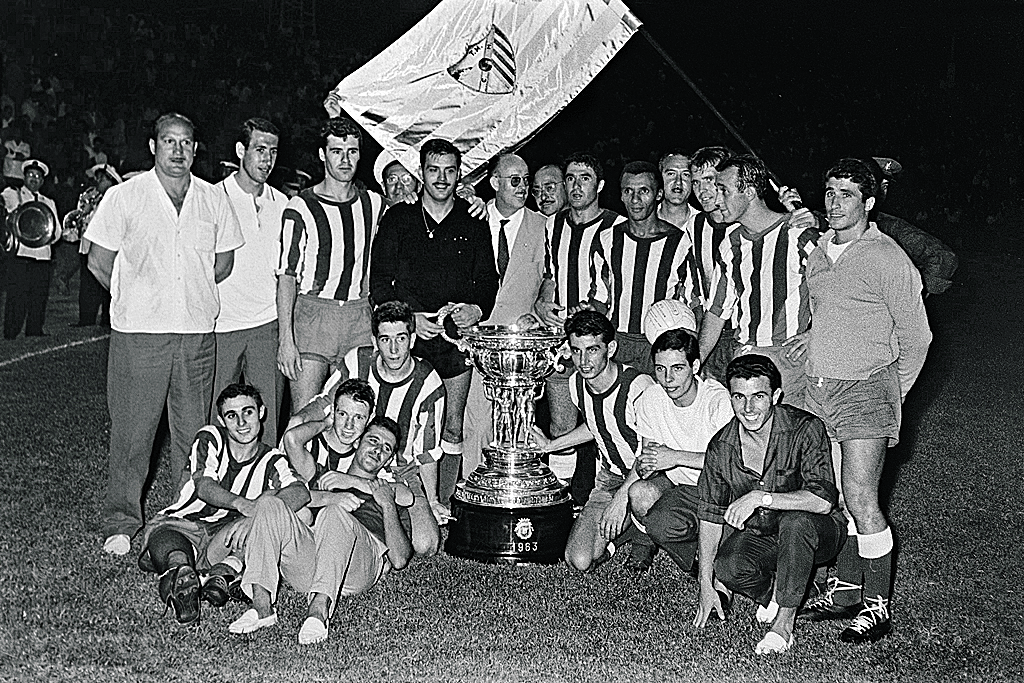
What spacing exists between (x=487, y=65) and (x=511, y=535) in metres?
3.18

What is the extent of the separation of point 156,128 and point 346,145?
2.37ft

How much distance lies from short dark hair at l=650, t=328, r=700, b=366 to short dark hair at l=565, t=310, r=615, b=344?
296 mm

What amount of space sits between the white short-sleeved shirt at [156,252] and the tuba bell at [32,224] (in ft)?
21.0

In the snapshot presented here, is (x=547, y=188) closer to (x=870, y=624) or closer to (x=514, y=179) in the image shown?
(x=514, y=179)

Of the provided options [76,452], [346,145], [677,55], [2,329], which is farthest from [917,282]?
[677,55]

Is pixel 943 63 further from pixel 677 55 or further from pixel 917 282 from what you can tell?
pixel 917 282

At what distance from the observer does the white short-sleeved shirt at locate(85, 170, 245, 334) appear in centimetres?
493

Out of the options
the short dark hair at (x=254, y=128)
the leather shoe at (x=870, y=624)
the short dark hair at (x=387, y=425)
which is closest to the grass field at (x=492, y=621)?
the leather shoe at (x=870, y=624)

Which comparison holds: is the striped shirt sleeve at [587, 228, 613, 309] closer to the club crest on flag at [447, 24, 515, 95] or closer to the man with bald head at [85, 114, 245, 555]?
the man with bald head at [85, 114, 245, 555]

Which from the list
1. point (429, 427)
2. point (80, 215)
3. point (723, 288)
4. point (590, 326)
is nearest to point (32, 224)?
point (80, 215)

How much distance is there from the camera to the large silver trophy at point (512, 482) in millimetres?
5047

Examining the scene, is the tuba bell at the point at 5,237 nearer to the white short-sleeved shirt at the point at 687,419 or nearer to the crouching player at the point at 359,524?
the crouching player at the point at 359,524

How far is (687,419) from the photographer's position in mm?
4766

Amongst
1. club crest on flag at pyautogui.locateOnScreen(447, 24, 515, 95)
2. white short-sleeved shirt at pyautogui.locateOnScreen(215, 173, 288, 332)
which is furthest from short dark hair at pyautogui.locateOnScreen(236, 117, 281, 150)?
club crest on flag at pyautogui.locateOnScreen(447, 24, 515, 95)
